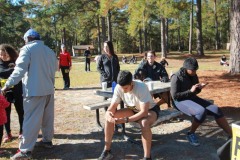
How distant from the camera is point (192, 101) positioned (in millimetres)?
5047

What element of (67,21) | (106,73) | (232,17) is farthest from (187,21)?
(106,73)

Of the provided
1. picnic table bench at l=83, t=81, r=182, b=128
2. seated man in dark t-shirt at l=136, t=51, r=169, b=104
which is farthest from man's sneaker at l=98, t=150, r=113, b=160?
seated man in dark t-shirt at l=136, t=51, r=169, b=104

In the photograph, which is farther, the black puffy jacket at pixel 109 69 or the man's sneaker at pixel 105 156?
the black puffy jacket at pixel 109 69

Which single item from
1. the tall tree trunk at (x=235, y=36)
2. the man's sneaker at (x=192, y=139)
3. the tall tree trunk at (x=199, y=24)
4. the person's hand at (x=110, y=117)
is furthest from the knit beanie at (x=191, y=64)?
the tall tree trunk at (x=199, y=24)

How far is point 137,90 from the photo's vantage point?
13.8ft

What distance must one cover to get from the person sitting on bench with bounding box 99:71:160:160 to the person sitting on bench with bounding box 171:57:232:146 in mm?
711

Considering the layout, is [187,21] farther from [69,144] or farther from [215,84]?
[69,144]

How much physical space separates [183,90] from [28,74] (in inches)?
97.3

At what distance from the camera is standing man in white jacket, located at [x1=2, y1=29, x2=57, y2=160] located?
172 inches

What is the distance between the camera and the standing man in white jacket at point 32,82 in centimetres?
438

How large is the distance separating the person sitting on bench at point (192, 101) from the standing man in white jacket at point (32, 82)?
2023 millimetres

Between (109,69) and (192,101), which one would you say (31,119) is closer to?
(109,69)

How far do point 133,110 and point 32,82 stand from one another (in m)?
1.50

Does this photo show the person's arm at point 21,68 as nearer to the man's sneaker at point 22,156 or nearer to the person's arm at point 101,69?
the man's sneaker at point 22,156
